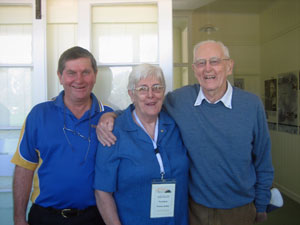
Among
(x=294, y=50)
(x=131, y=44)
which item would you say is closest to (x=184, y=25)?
(x=294, y=50)

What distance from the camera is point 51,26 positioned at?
2.27 metres

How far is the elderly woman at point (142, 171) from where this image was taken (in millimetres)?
1429

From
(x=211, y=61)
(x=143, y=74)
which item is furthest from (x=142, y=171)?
(x=211, y=61)

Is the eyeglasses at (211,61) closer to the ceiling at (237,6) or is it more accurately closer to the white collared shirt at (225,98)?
the white collared shirt at (225,98)

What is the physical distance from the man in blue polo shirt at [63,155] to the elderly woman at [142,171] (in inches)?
5.1

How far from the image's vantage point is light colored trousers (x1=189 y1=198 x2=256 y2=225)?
1604mm

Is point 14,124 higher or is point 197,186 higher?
point 14,124

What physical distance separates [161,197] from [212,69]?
82 centimetres

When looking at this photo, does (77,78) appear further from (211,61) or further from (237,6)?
(237,6)

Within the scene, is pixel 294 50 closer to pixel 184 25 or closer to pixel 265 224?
pixel 184 25

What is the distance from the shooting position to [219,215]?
1.60 meters

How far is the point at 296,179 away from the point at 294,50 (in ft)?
7.64

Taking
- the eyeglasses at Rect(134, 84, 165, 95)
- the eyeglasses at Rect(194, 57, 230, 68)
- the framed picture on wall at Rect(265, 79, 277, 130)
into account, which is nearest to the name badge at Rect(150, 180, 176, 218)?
the eyeglasses at Rect(134, 84, 165, 95)

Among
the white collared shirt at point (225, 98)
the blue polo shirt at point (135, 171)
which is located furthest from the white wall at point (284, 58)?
the blue polo shirt at point (135, 171)
